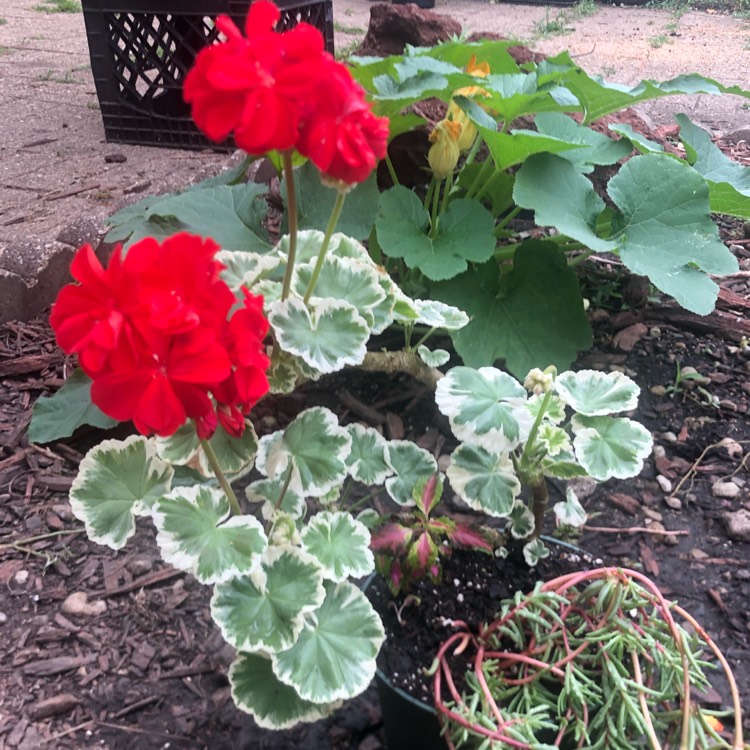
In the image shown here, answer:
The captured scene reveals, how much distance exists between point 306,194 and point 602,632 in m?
1.00

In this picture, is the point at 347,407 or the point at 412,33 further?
the point at 412,33

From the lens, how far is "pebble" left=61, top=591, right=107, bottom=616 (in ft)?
4.15

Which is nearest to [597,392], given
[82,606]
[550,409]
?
[550,409]

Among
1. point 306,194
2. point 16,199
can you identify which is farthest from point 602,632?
point 16,199

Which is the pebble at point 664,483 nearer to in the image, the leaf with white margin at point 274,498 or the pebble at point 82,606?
the leaf with white margin at point 274,498

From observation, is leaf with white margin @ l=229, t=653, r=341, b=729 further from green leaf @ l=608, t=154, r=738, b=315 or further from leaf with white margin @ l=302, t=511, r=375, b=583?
green leaf @ l=608, t=154, r=738, b=315

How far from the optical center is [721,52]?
4.80 metres

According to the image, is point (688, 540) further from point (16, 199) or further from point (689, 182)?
point (16, 199)

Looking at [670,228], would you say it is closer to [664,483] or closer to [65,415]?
[664,483]

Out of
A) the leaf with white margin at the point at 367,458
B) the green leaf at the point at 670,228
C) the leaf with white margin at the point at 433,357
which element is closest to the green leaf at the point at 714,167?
the green leaf at the point at 670,228

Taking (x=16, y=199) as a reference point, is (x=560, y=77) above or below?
above

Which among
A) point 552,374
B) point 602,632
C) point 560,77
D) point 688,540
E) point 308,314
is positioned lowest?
point 688,540

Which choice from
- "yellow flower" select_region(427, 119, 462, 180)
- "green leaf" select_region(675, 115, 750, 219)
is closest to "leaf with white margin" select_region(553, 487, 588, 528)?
"yellow flower" select_region(427, 119, 462, 180)

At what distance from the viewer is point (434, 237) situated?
1.58 m
